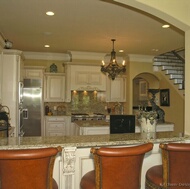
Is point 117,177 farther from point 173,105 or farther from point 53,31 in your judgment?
point 173,105

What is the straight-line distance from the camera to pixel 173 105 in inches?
282

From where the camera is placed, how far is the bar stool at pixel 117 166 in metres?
1.62

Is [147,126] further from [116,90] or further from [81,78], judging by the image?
[116,90]

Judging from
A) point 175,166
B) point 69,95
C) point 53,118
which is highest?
point 69,95

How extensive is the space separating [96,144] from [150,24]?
2.87 m

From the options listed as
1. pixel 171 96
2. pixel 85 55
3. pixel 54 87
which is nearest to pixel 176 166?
pixel 54 87

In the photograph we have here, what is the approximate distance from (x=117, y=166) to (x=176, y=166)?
1.85 feet

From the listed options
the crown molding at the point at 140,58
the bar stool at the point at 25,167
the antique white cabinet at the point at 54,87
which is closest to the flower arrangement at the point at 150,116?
the bar stool at the point at 25,167

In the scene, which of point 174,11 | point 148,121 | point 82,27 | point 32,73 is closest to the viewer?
point 174,11

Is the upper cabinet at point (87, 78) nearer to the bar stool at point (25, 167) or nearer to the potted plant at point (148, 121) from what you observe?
the potted plant at point (148, 121)

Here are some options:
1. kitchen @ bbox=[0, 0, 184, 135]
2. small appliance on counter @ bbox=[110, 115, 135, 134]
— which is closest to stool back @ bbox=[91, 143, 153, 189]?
small appliance on counter @ bbox=[110, 115, 135, 134]

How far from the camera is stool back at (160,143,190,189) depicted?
182 cm

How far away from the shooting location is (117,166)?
5.42 ft

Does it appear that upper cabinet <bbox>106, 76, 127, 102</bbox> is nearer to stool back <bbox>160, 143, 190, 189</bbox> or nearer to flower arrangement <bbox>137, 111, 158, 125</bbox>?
flower arrangement <bbox>137, 111, 158, 125</bbox>
